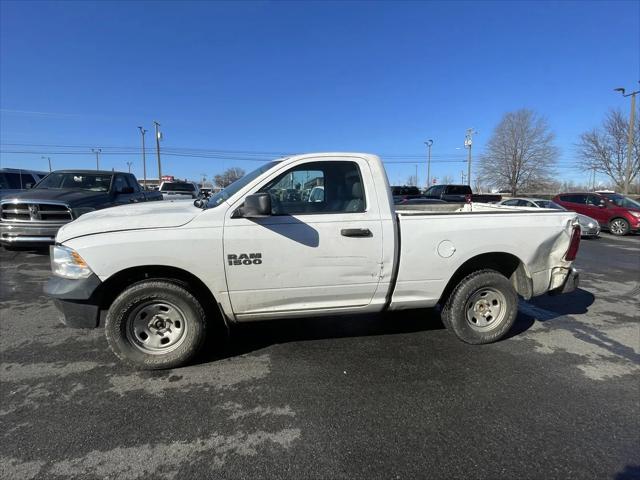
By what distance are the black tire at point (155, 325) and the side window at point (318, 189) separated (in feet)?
3.95

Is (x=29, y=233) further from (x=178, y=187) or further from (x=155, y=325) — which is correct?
(x=178, y=187)

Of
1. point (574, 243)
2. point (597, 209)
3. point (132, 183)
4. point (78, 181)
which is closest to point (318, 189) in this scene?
point (574, 243)

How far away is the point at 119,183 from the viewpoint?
9.06m

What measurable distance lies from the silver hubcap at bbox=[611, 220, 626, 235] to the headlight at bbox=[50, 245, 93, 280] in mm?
19471

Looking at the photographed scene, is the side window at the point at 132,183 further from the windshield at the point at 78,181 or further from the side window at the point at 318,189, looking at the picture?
the side window at the point at 318,189

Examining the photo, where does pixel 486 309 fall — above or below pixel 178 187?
below

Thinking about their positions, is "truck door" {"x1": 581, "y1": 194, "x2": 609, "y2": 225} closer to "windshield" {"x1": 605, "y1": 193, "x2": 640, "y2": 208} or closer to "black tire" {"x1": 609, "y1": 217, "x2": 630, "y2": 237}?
"black tire" {"x1": 609, "y1": 217, "x2": 630, "y2": 237}

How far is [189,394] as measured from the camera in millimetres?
3057

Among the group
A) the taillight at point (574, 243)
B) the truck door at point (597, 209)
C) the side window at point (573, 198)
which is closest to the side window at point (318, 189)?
the taillight at point (574, 243)

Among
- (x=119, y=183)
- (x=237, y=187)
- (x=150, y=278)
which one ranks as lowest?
(x=150, y=278)

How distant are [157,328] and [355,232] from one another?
205 centimetres

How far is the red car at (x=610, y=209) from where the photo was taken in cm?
1559

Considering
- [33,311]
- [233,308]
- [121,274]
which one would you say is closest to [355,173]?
[233,308]

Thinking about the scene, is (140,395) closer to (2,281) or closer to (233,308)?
(233,308)
